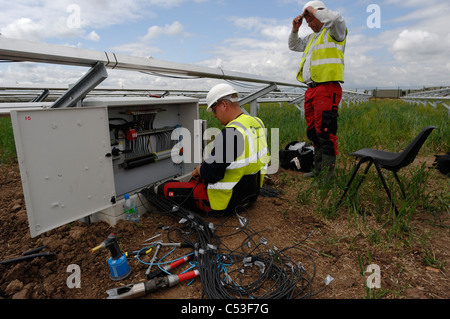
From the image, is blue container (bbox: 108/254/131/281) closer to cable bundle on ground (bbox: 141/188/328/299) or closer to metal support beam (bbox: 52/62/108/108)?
cable bundle on ground (bbox: 141/188/328/299)

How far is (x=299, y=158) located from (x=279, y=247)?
6.68 ft

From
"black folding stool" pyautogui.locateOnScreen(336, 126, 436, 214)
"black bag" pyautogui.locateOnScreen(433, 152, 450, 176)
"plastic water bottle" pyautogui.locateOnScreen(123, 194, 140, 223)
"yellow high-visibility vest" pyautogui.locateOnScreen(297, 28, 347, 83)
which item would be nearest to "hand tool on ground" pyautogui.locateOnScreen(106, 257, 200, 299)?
"plastic water bottle" pyautogui.locateOnScreen(123, 194, 140, 223)

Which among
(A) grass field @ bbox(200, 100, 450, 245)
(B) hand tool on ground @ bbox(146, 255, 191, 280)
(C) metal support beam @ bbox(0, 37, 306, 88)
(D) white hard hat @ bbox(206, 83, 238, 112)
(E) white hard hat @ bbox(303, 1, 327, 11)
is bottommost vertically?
(B) hand tool on ground @ bbox(146, 255, 191, 280)

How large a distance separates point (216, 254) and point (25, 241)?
1519 millimetres

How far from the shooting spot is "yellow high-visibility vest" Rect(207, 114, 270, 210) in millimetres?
2180

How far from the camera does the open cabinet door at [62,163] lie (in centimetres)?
164

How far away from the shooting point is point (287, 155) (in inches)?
154

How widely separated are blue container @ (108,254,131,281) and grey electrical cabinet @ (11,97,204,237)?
52cm

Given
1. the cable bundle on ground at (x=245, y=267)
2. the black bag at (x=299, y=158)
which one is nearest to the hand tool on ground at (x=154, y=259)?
the cable bundle on ground at (x=245, y=267)

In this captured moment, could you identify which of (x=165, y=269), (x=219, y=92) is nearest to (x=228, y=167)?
(x=219, y=92)

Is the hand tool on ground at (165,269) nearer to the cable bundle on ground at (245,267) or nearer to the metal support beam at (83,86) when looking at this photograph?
the cable bundle on ground at (245,267)

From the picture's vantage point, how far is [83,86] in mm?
1954

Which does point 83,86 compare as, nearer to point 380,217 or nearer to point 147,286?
point 147,286
